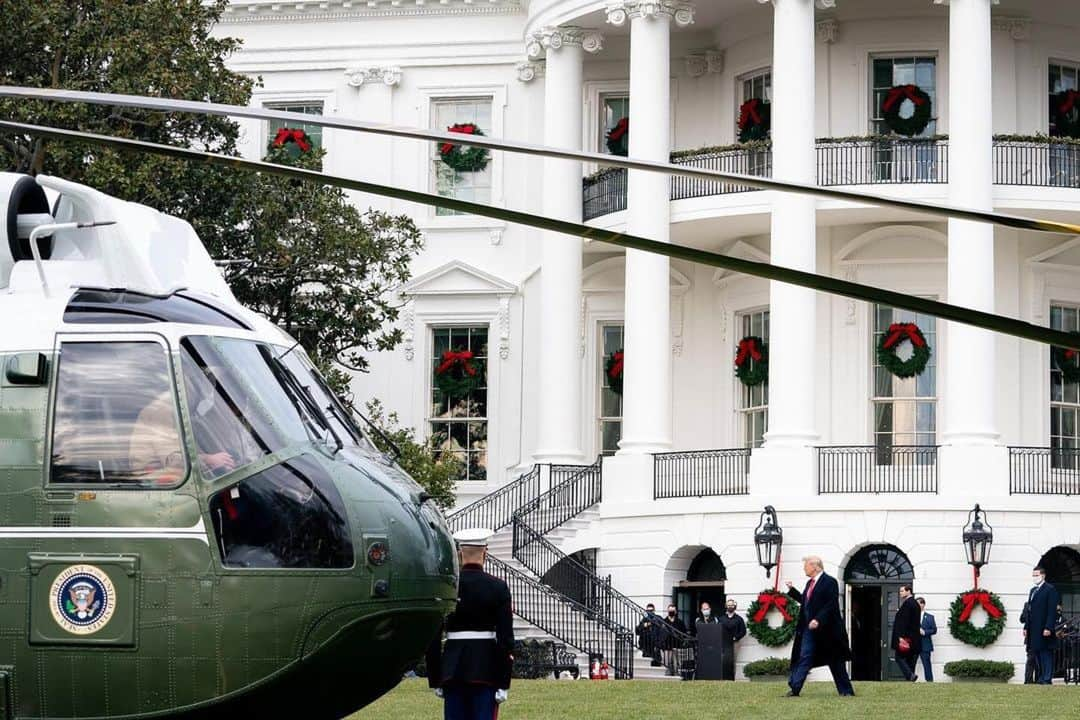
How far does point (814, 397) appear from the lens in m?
34.3

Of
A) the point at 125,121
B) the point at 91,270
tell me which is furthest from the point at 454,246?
the point at 91,270

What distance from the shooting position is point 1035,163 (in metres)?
34.7

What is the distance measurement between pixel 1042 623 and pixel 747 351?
11088 mm

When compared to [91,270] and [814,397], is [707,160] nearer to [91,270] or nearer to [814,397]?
[814,397]

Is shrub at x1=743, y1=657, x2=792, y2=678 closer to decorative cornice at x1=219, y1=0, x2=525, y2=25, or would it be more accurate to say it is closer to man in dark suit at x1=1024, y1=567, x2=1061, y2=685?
man in dark suit at x1=1024, y1=567, x2=1061, y2=685

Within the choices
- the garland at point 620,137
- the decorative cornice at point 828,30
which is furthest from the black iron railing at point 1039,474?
the garland at point 620,137

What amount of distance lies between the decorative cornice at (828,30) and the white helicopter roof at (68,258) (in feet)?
87.2

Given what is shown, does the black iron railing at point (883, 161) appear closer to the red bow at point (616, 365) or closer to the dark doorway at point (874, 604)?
the red bow at point (616, 365)

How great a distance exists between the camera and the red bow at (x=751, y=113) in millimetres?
36250

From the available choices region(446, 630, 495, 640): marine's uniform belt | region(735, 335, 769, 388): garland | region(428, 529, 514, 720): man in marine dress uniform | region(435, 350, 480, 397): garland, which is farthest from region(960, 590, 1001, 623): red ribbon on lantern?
region(446, 630, 495, 640): marine's uniform belt

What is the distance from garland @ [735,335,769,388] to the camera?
119 ft

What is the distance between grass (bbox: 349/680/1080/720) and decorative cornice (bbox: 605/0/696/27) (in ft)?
45.9

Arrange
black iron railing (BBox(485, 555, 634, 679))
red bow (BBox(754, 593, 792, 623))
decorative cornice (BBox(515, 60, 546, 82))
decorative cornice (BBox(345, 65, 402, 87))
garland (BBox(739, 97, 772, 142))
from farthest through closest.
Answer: decorative cornice (BBox(345, 65, 402, 87)) → decorative cornice (BBox(515, 60, 546, 82)) → garland (BBox(739, 97, 772, 142)) → red bow (BBox(754, 593, 792, 623)) → black iron railing (BBox(485, 555, 634, 679))

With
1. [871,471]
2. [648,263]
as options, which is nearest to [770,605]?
[871,471]
